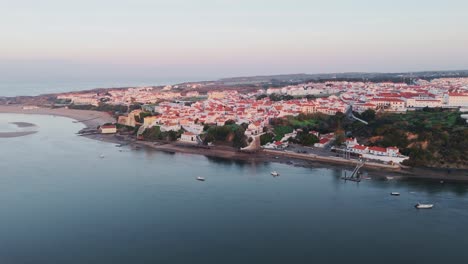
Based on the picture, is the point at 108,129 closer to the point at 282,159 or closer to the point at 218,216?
the point at 282,159

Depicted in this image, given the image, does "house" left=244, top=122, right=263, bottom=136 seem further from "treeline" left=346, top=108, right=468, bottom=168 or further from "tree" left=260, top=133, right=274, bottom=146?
"treeline" left=346, top=108, right=468, bottom=168

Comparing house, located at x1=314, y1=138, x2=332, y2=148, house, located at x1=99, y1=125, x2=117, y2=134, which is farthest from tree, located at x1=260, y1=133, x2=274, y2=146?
house, located at x1=99, y1=125, x2=117, y2=134

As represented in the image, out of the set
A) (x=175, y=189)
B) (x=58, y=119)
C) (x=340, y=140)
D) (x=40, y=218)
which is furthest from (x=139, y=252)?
(x=58, y=119)

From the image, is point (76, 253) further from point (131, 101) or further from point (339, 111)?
point (131, 101)

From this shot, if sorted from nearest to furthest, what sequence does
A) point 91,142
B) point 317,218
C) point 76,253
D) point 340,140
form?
point 76,253 < point 317,218 < point 340,140 < point 91,142

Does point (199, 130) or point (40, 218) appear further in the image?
point (199, 130)

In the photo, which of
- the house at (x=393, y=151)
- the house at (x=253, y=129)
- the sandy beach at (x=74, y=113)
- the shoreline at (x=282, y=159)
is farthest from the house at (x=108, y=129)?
the house at (x=393, y=151)
